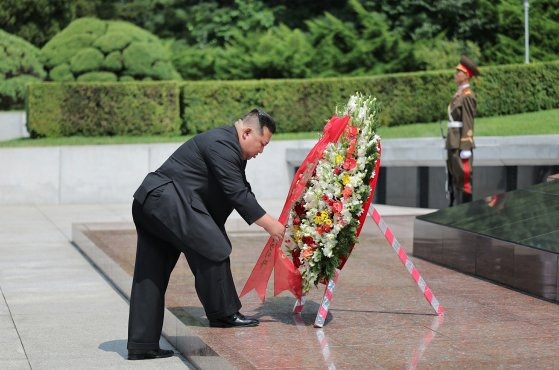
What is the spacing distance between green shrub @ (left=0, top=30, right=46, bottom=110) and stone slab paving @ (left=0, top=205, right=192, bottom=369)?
1092 cm

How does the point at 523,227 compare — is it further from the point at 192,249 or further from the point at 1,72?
the point at 1,72

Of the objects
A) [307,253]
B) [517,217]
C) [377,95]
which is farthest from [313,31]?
[307,253]

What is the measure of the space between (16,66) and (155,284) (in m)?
18.2

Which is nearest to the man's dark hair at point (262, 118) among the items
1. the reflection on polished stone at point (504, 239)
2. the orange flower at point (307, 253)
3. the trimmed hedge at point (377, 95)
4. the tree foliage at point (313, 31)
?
the orange flower at point (307, 253)

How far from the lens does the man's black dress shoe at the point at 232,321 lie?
21.3 feet

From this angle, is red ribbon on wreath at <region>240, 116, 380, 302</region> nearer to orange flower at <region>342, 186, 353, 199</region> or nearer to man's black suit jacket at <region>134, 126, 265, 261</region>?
orange flower at <region>342, 186, 353, 199</region>

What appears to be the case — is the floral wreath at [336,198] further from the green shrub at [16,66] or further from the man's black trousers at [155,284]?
the green shrub at [16,66]

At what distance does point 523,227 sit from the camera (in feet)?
28.0

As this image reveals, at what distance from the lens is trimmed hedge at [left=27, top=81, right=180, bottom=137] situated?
18.6 meters

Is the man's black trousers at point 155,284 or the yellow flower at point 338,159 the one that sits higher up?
the yellow flower at point 338,159

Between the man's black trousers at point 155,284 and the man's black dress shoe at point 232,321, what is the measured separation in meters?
0.08

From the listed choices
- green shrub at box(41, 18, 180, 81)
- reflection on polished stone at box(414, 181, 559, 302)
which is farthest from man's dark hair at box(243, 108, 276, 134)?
green shrub at box(41, 18, 180, 81)

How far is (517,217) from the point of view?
352 inches

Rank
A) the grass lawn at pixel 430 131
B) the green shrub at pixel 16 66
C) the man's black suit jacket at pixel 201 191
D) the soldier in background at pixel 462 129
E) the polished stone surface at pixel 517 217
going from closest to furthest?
the man's black suit jacket at pixel 201 191 < the polished stone surface at pixel 517 217 < the soldier in background at pixel 462 129 < the grass lawn at pixel 430 131 < the green shrub at pixel 16 66
